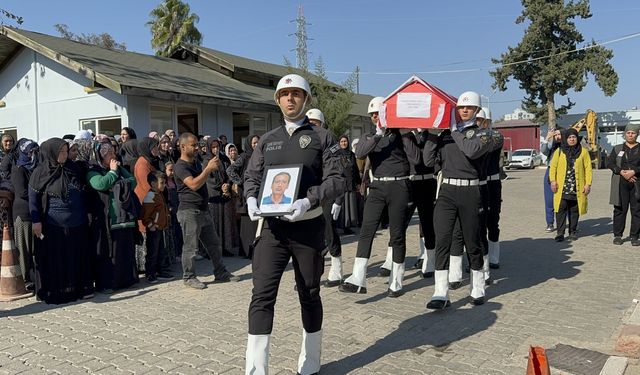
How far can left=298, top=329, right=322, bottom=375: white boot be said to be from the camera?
3.79 metres

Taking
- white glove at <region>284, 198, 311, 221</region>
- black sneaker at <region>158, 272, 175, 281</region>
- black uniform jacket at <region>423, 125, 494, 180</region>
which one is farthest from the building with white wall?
white glove at <region>284, 198, 311, 221</region>

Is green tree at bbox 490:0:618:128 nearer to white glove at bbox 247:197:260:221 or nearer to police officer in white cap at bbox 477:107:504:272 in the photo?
police officer in white cap at bbox 477:107:504:272

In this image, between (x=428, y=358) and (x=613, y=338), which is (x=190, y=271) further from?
(x=613, y=338)

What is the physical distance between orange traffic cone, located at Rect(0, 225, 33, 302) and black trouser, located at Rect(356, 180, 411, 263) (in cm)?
423

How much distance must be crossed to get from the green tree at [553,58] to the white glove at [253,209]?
1701 inches

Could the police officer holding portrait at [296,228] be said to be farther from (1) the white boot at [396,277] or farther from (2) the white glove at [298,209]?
(1) the white boot at [396,277]

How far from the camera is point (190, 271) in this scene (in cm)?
659

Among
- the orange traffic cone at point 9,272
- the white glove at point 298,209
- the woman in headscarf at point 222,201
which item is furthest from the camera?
the woman in headscarf at point 222,201

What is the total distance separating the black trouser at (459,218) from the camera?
5.45 metres

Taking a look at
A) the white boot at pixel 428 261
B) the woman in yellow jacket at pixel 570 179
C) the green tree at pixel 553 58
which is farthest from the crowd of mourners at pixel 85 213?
the green tree at pixel 553 58

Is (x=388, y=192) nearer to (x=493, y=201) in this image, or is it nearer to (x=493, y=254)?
(x=493, y=201)

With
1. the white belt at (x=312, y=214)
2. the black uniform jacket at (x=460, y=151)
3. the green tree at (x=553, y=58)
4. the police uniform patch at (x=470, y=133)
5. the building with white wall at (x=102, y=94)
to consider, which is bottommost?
the white belt at (x=312, y=214)

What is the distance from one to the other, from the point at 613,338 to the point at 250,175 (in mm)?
3613

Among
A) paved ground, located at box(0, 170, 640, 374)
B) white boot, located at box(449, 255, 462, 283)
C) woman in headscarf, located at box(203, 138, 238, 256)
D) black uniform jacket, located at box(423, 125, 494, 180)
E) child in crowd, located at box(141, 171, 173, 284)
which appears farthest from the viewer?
woman in headscarf, located at box(203, 138, 238, 256)
